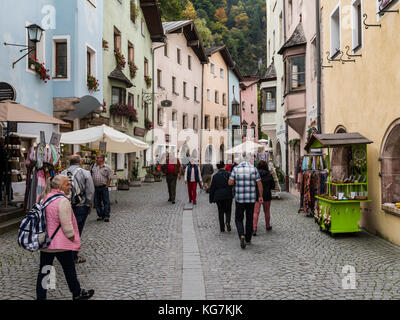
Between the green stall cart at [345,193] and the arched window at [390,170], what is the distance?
0.42 meters

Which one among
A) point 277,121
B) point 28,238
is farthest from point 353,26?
point 277,121

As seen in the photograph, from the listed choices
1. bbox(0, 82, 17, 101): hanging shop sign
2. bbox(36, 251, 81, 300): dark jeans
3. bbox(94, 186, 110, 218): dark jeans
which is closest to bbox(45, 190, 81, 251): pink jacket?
bbox(36, 251, 81, 300): dark jeans

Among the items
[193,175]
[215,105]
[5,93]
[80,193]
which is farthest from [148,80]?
[80,193]

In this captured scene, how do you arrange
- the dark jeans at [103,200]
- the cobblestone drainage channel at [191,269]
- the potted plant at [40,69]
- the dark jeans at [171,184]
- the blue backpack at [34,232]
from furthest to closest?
the dark jeans at [171,184]
the potted plant at [40,69]
the dark jeans at [103,200]
the cobblestone drainage channel at [191,269]
the blue backpack at [34,232]

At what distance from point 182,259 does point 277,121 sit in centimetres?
1883

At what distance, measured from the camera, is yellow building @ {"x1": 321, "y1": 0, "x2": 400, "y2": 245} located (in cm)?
801

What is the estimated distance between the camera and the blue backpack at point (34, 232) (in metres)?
4.38

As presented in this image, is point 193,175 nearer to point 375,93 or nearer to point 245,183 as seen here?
point 245,183

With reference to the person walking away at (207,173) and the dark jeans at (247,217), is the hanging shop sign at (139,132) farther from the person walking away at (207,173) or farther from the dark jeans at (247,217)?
the dark jeans at (247,217)

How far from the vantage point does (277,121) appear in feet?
81.3

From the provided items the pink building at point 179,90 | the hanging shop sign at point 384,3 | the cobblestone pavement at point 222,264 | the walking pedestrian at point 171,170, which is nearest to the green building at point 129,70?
the pink building at point 179,90

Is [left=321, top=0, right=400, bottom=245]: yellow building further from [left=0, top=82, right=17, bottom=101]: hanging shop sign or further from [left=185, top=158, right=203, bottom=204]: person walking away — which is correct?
[left=0, top=82, right=17, bottom=101]: hanging shop sign

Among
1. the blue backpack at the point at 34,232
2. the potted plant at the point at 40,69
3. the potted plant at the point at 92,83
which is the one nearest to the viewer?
the blue backpack at the point at 34,232
